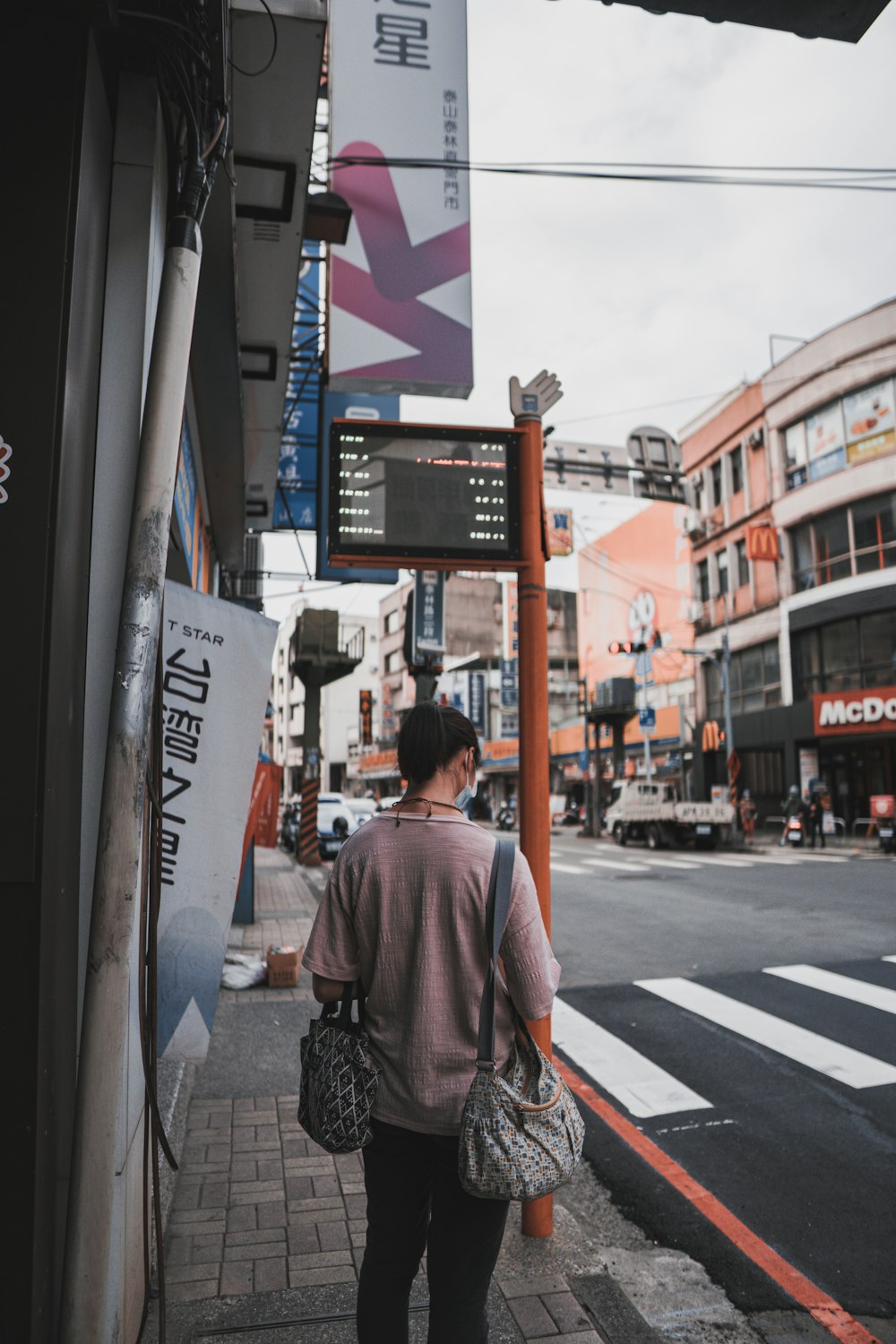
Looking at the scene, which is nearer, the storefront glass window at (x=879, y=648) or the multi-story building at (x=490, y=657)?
the storefront glass window at (x=879, y=648)

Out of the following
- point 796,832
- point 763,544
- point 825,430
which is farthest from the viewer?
point 763,544

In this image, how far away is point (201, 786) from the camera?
3137 mm

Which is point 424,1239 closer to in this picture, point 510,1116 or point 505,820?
point 510,1116

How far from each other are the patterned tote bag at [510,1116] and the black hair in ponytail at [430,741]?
28 centimetres

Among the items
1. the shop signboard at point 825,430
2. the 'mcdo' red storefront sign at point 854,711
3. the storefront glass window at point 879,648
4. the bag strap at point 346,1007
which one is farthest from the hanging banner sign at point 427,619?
the shop signboard at point 825,430

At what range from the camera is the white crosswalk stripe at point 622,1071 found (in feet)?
17.8

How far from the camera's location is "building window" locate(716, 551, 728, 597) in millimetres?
35688

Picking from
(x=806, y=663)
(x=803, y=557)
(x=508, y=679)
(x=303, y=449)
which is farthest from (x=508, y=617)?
(x=303, y=449)

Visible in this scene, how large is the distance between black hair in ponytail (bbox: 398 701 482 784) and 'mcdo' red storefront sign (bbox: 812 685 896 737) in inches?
Result: 1048

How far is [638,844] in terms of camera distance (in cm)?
2953

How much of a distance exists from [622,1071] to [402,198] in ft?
20.2

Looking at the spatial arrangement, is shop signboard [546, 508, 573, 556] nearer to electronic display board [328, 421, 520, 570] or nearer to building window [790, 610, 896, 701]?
building window [790, 610, 896, 701]

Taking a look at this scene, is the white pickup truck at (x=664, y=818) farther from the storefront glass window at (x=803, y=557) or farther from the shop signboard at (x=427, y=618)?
the shop signboard at (x=427, y=618)

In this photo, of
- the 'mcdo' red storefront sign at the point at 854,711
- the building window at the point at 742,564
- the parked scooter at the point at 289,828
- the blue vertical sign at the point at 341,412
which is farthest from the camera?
the building window at the point at 742,564
